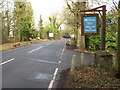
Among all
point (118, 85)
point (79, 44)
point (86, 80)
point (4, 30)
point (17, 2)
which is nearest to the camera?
point (118, 85)

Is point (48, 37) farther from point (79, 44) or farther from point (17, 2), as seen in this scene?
point (79, 44)

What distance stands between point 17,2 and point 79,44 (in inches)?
959

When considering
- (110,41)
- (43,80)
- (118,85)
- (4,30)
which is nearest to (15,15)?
(4,30)

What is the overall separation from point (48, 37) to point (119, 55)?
259ft

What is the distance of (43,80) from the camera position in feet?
26.2

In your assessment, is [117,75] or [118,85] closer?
[118,85]

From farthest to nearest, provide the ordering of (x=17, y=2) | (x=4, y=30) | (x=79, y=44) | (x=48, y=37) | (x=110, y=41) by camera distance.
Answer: (x=48, y=37) < (x=17, y=2) < (x=4, y=30) < (x=79, y=44) < (x=110, y=41)

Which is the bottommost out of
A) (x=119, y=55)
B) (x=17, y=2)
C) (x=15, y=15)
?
(x=119, y=55)

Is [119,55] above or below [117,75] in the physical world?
above

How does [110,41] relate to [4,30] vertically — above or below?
below

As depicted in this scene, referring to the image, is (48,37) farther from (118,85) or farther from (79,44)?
(118,85)

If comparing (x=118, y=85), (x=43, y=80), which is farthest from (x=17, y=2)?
(x=118, y=85)

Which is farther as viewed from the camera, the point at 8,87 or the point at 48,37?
the point at 48,37

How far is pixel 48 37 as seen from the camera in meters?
85.5
